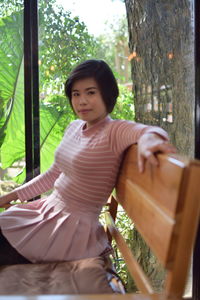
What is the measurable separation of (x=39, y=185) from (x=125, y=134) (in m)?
0.66

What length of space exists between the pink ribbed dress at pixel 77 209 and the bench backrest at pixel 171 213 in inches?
11.9

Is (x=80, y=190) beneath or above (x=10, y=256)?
above

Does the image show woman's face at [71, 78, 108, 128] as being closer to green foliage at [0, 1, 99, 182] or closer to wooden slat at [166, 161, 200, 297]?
green foliage at [0, 1, 99, 182]

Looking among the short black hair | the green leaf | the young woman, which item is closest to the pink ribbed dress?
the young woman

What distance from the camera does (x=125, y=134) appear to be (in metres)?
1.41

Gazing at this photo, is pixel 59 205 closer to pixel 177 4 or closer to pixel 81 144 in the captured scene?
pixel 81 144

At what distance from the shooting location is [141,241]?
7.65ft

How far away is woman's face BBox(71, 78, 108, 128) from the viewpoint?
1.61 metres

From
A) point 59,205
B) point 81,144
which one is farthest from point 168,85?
point 59,205

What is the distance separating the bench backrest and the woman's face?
478mm

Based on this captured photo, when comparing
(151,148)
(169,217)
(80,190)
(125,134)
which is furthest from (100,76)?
(169,217)

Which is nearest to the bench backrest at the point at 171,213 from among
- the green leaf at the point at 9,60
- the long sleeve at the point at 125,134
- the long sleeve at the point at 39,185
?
the long sleeve at the point at 125,134

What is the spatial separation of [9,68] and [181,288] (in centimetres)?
175

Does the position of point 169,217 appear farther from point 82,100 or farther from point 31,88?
point 31,88
